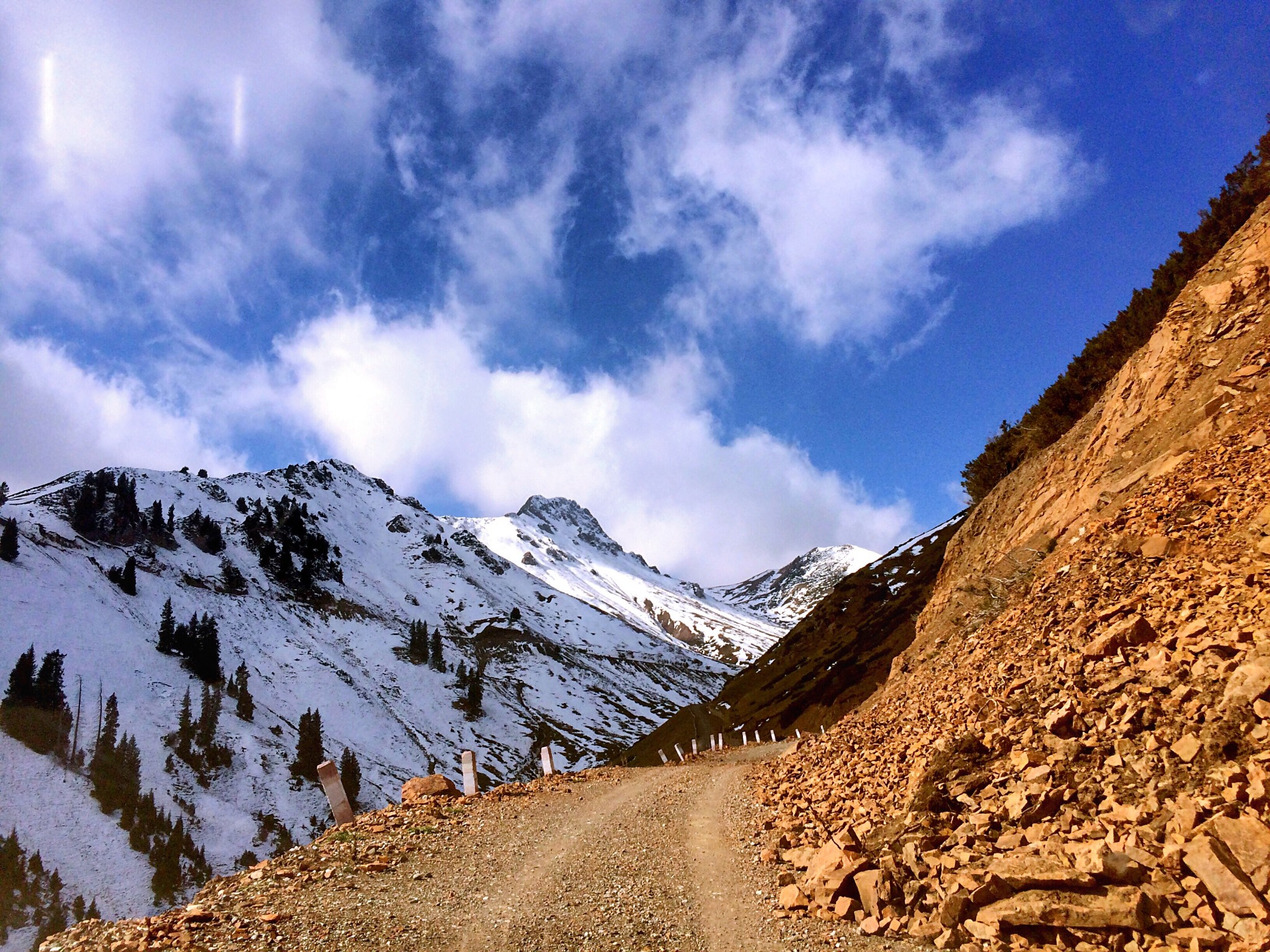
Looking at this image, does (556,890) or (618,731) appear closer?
(556,890)

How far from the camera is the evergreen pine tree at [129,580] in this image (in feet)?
384

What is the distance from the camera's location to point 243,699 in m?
102

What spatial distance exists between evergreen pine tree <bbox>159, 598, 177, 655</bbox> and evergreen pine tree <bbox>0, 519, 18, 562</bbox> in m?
23.1

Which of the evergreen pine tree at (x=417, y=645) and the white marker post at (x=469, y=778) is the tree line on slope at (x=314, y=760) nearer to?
the evergreen pine tree at (x=417, y=645)

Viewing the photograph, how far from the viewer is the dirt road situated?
877 cm

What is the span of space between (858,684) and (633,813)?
30505 mm

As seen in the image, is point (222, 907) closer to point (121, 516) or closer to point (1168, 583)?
point (1168, 583)

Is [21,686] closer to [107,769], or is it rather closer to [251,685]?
[107,769]

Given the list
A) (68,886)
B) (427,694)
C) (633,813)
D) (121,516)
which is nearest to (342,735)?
(427,694)

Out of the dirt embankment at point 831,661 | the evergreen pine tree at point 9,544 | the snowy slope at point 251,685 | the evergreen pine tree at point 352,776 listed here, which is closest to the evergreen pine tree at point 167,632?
the snowy slope at point 251,685

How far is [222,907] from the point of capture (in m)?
9.79

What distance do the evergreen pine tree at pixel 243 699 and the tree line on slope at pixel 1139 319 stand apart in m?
110

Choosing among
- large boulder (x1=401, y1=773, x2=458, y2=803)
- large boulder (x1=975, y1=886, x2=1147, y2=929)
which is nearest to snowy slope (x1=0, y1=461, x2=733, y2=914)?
large boulder (x1=401, y1=773, x2=458, y2=803)

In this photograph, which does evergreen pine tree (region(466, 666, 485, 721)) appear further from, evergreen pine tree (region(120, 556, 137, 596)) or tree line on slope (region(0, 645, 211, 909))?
tree line on slope (region(0, 645, 211, 909))
